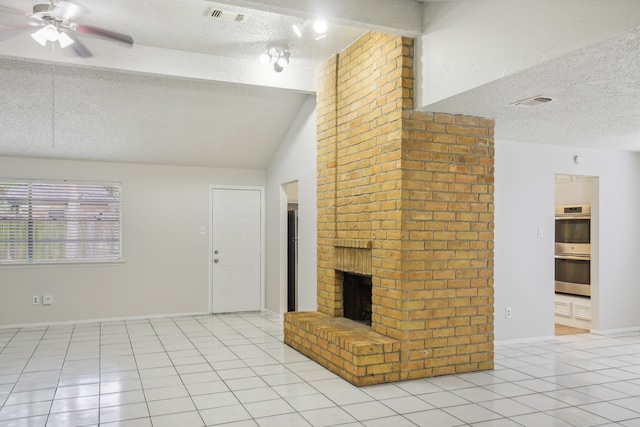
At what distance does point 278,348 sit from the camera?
5184 mm

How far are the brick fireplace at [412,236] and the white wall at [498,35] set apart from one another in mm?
293

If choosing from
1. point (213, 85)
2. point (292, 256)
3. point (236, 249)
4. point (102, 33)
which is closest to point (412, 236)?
point (102, 33)

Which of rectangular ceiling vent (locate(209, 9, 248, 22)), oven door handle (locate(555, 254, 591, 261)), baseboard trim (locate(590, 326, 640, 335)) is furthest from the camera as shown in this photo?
oven door handle (locate(555, 254, 591, 261))

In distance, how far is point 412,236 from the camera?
4086 mm

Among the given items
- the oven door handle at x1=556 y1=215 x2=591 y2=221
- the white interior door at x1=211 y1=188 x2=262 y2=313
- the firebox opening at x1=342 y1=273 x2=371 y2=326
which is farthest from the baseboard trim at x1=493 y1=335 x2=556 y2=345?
the white interior door at x1=211 y1=188 x2=262 y2=313

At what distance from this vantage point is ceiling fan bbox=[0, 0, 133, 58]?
3.10m

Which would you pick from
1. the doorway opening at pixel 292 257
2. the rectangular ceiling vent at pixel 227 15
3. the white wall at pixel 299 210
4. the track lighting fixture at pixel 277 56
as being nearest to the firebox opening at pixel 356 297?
the white wall at pixel 299 210

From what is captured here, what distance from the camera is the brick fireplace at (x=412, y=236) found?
4.06m

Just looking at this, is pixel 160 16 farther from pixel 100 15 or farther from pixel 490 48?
pixel 490 48

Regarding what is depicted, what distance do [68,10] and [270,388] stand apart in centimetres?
293

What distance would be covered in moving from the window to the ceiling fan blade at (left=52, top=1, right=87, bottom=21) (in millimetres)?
4015

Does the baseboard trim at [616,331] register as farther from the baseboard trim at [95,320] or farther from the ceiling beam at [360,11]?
the baseboard trim at [95,320]

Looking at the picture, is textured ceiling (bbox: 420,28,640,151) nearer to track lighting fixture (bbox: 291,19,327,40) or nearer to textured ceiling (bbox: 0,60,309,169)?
track lighting fixture (bbox: 291,19,327,40)

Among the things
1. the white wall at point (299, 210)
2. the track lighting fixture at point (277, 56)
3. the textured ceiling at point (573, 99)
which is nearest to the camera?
the textured ceiling at point (573, 99)
